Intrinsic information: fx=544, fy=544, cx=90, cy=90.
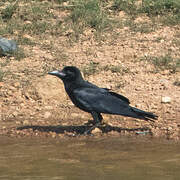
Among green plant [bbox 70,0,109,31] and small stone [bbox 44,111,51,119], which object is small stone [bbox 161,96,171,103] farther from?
green plant [bbox 70,0,109,31]

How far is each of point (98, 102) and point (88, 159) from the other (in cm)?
128

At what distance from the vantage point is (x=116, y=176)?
5.48 metres

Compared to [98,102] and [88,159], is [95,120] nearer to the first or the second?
[98,102]

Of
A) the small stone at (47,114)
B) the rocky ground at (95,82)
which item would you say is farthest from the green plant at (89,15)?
the small stone at (47,114)

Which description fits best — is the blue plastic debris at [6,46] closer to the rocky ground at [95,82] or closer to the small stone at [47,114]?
the rocky ground at [95,82]

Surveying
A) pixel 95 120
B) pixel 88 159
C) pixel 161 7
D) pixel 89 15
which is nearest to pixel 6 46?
pixel 89 15

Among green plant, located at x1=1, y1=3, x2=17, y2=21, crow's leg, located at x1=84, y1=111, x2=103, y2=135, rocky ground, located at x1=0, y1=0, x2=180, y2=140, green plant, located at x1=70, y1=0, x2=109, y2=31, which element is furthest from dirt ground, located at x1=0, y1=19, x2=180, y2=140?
green plant, located at x1=1, y1=3, x2=17, y2=21

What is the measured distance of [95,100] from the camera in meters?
7.34

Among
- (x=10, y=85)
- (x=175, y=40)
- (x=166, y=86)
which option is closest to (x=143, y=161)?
(x=166, y=86)

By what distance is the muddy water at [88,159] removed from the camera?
5.58 metres

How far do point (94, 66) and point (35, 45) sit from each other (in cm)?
161

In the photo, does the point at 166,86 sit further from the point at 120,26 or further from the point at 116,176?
the point at 116,176

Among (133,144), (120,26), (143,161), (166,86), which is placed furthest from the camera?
(120,26)

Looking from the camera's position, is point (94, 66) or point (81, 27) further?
point (81, 27)
